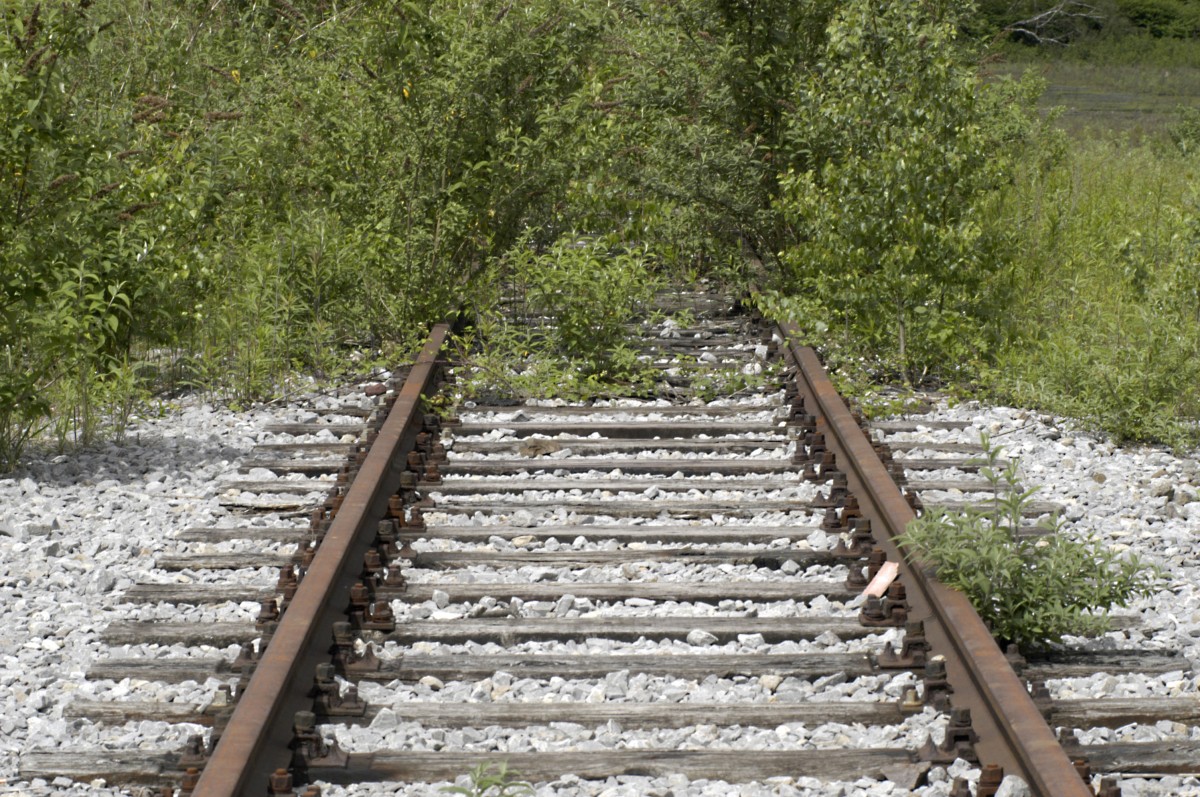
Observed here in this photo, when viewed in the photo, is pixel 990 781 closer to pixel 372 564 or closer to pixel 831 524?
pixel 831 524

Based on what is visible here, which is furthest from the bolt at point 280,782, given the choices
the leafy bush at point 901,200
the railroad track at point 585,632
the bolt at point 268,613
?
the leafy bush at point 901,200

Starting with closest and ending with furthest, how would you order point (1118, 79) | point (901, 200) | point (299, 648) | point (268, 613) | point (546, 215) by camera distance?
point (299, 648), point (268, 613), point (901, 200), point (546, 215), point (1118, 79)

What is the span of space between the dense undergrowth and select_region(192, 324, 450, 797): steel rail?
6.03ft

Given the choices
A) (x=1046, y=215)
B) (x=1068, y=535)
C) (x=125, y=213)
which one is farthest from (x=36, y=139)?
(x=1046, y=215)

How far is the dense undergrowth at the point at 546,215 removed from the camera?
712cm

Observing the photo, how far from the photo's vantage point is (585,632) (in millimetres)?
4641

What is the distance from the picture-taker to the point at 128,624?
4.70 metres

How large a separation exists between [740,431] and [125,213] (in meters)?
3.35

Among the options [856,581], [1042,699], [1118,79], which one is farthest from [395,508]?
[1118,79]

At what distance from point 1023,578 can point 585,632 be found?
54.0 inches

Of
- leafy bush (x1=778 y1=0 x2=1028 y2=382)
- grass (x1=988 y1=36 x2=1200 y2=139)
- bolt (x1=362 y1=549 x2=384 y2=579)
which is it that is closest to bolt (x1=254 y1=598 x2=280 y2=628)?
bolt (x1=362 y1=549 x2=384 y2=579)

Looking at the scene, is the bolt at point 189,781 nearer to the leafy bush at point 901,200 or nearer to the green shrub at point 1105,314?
the green shrub at point 1105,314

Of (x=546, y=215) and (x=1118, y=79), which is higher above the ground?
(x=546, y=215)

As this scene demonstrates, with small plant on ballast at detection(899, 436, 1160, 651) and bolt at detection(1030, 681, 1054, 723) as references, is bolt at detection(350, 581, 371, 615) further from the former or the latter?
bolt at detection(1030, 681, 1054, 723)
